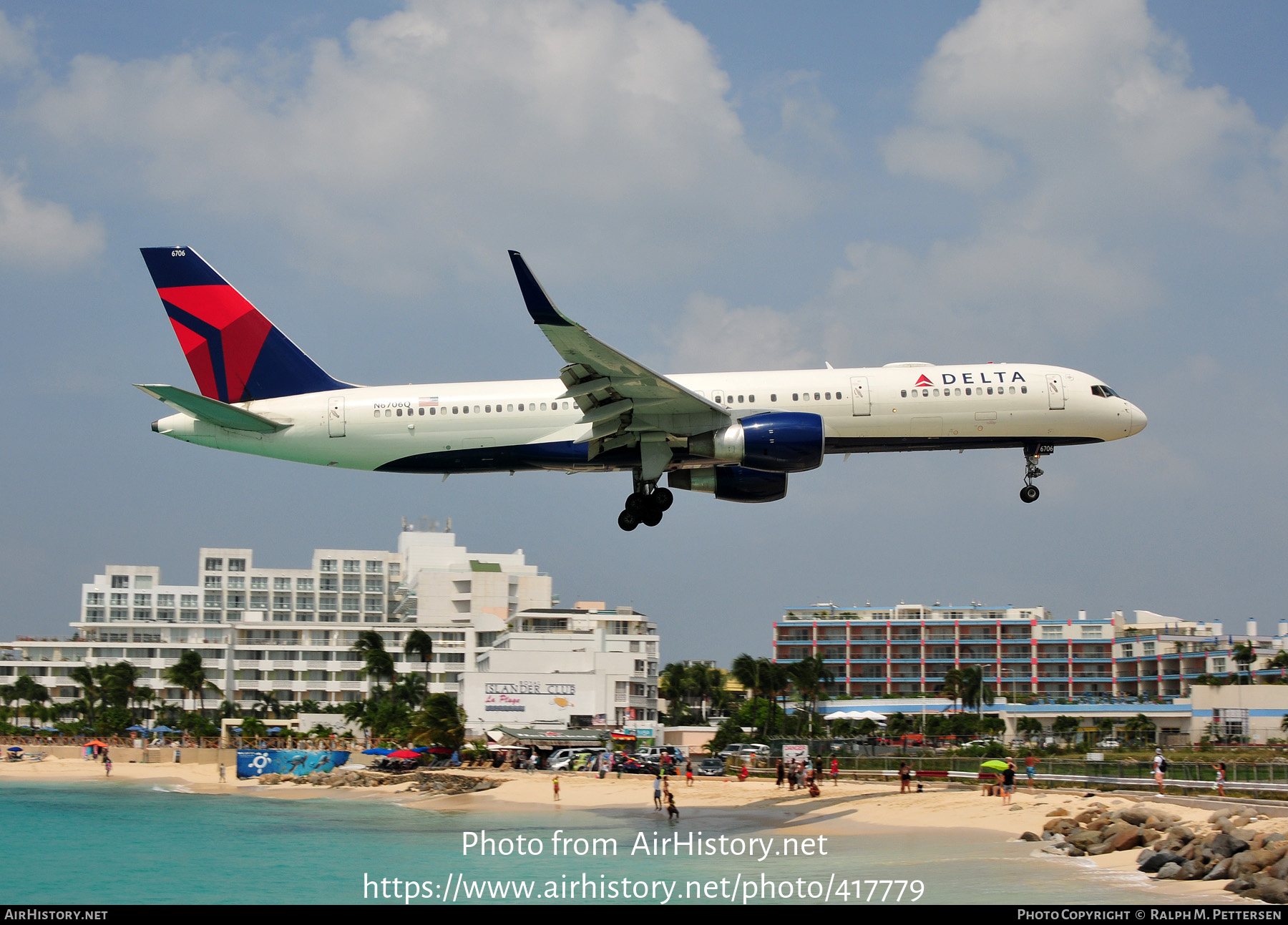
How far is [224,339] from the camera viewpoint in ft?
138

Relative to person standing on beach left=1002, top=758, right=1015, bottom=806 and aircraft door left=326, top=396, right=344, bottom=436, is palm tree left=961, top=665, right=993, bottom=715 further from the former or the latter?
aircraft door left=326, top=396, right=344, bottom=436

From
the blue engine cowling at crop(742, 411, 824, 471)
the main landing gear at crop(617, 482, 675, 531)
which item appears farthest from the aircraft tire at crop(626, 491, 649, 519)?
the blue engine cowling at crop(742, 411, 824, 471)

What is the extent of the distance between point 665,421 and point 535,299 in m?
6.67

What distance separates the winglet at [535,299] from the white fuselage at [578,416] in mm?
5704

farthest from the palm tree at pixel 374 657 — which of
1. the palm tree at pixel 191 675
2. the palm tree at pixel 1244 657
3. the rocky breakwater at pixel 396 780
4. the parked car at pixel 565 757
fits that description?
the palm tree at pixel 1244 657

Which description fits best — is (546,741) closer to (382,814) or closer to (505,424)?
(382,814)

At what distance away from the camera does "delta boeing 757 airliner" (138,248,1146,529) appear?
120 feet

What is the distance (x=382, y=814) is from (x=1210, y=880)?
158 feet

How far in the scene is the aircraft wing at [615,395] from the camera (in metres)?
33.4

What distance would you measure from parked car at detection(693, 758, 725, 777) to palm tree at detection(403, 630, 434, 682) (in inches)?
2110

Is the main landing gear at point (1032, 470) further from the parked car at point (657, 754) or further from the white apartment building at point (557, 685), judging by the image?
the white apartment building at point (557, 685)

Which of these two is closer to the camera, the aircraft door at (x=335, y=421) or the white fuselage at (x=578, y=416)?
the white fuselage at (x=578, y=416)

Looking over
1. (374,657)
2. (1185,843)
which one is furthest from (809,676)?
(1185,843)
